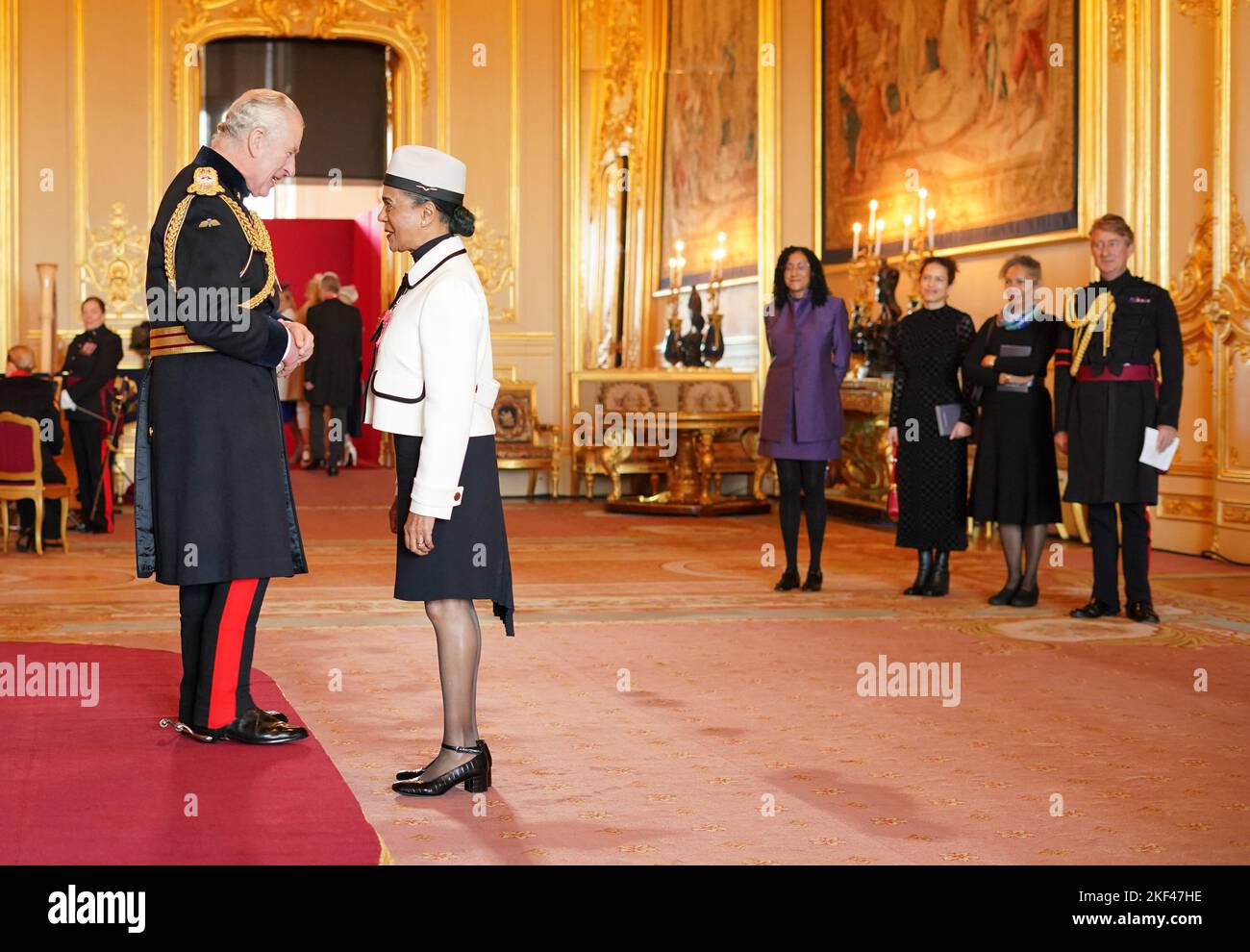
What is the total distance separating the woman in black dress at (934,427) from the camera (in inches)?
262

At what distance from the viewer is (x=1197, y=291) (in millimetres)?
8516

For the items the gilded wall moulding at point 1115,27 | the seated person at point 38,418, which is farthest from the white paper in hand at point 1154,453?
the seated person at point 38,418

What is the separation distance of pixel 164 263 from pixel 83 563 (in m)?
4.53

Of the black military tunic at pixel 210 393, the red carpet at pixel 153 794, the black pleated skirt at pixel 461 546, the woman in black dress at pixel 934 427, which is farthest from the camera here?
the woman in black dress at pixel 934 427

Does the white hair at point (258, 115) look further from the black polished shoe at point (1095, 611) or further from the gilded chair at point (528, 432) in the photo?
the gilded chair at point (528, 432)

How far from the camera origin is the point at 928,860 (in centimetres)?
295

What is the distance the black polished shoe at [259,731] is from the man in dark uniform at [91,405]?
5697 millimetres

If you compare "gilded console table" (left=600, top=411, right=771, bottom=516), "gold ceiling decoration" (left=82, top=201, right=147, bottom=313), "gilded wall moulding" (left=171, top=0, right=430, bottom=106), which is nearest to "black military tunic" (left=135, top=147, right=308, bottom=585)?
"gilded console table" (left=600, top=411, right=771, bottom=516)

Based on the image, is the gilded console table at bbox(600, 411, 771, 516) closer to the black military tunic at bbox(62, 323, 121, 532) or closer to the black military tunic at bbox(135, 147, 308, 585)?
the black military tunic at bbox(62, 323, 121, 532)

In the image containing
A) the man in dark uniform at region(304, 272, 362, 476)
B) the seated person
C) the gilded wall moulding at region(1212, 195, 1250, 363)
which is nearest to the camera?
the gilded wall moulding at region(1212, 195, 1250, 363)

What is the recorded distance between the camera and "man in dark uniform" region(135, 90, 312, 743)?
147 inches

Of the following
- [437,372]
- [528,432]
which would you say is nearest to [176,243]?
[437,372]

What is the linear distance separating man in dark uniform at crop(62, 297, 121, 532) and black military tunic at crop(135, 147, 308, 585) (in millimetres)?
5637
